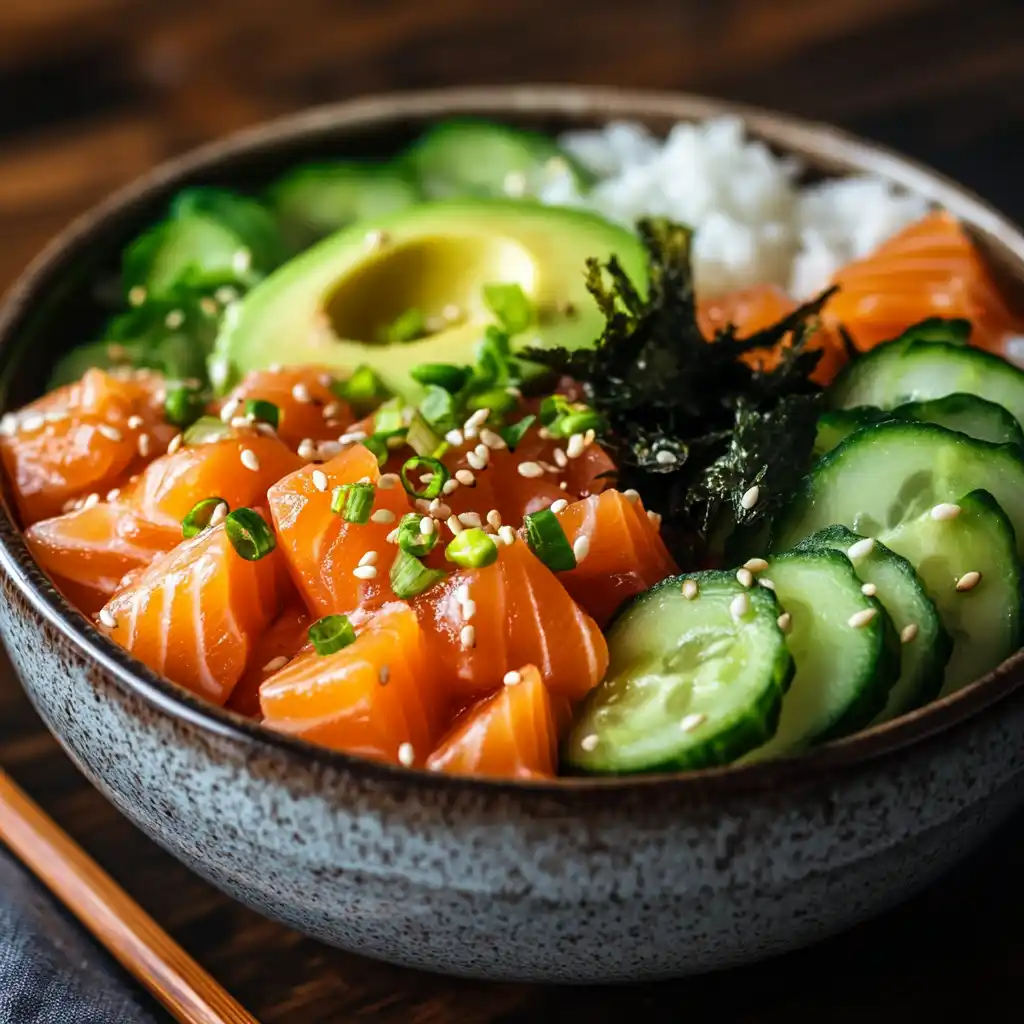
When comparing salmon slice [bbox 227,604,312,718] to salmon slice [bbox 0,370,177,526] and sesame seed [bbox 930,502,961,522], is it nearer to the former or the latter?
salmon slice [bbox 0,370,177,526]

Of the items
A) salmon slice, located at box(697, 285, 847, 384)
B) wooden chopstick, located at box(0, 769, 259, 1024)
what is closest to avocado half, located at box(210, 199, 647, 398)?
salmon slice, located at box(697, 285, 847, 384)

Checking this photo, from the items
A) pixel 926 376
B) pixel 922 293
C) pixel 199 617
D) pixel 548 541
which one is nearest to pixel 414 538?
pixel 548 541

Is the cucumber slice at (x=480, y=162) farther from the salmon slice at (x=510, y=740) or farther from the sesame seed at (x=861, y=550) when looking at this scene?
the salmon slice at (x=510, y=740)

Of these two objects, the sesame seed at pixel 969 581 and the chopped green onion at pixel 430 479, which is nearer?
the sesame seed at pixel 969 581

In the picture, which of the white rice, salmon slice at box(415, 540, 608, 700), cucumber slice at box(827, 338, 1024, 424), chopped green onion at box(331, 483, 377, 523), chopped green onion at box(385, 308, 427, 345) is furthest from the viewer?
the white rice

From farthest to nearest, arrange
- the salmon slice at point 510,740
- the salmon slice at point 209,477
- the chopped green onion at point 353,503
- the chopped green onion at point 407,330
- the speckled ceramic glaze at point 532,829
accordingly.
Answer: the chopped green onion at point 407,330 → the salmon slice at point 209,477 → the chopped green onion at point 353,503 → the salmon slice at point 510,740 → the speckled ceramic glaze at point 532,829

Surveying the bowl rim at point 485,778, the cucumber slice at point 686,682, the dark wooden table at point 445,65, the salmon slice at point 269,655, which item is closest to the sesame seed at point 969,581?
the bowl rim at point 485,778
